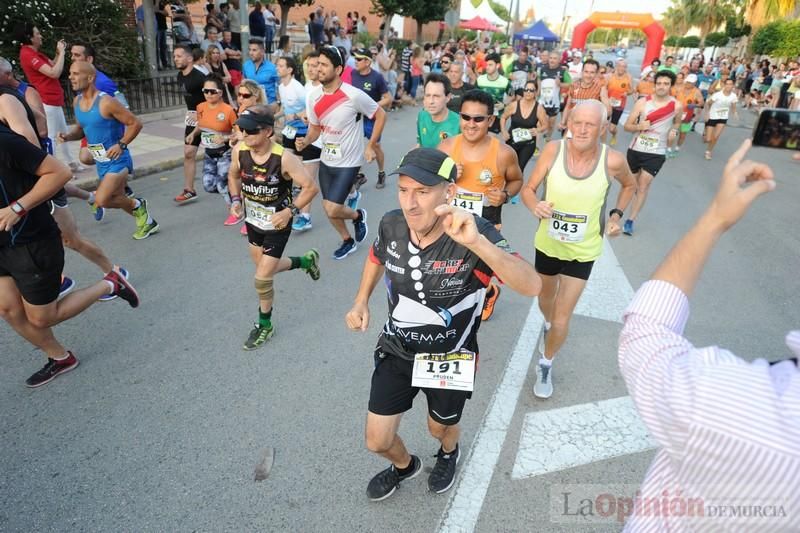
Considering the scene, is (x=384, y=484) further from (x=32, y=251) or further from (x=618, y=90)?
(x=618, y=90)

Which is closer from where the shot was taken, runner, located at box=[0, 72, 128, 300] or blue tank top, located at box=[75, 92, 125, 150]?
runner, located at box=[0, 72, 128, 300]

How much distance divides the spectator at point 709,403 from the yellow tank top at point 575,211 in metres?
2.36

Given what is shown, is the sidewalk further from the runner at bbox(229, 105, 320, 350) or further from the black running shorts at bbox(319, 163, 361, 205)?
the runner at bbox(229, 105, 320, 350)

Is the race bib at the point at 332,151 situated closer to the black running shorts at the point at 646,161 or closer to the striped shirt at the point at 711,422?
the black running shorts at the point at 646,161

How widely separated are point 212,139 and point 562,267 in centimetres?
506

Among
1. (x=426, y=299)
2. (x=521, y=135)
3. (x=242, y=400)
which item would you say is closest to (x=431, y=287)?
(x=426, y=299)

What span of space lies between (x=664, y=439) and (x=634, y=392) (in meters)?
0.11

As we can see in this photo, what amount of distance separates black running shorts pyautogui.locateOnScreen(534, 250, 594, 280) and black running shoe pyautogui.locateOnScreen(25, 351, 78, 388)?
3.47 meters

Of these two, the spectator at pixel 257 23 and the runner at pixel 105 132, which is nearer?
the runner at pixel 105 132

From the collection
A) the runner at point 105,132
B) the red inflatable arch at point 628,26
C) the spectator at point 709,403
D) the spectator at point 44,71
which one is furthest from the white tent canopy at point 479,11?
the spectator at point 709,403

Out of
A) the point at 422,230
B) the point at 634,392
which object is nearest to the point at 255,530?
the point at 422,230

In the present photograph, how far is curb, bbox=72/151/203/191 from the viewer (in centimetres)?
752

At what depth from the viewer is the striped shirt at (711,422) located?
3.05 ft

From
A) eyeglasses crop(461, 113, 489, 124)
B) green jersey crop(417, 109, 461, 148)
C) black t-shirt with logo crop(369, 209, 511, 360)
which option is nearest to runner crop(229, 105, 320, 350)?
eyeglasses crop(461, 113, 489, 124)
